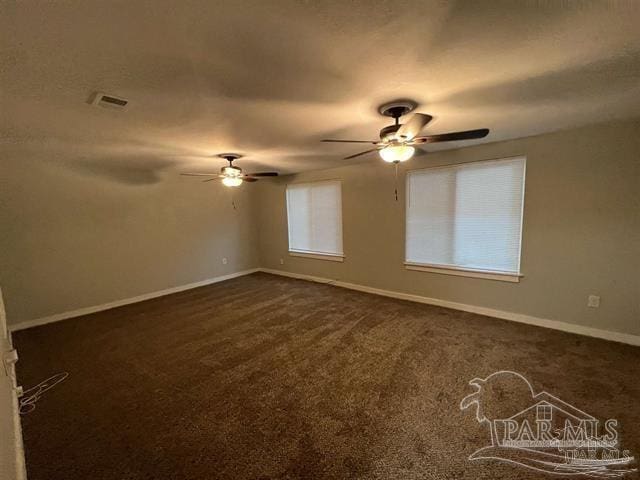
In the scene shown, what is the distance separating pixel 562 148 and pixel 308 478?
396cm

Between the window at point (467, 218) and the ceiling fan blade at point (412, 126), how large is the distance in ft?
6.36

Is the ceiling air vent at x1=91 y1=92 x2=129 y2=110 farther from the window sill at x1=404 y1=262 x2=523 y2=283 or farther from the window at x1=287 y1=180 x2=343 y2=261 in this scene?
the window sill at x1=404 y1=262 x2=523 y2=283

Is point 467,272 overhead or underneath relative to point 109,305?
overhead

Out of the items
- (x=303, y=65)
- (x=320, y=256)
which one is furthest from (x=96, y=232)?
(x=303, y=65)

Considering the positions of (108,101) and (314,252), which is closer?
(108,101)

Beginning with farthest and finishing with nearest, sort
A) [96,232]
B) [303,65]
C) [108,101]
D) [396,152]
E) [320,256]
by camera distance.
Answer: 1. [320,256]
2. [96,232]
3. [396,152]
4. [108,101]
5. [303,65]

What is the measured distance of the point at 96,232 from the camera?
13.9 feet

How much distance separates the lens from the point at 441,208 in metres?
3.82

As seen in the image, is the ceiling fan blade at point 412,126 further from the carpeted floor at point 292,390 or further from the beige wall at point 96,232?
the beige wall at point 96,232

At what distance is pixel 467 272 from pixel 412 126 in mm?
2532

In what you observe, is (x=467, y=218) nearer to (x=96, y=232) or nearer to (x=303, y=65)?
(x=303, y=65)

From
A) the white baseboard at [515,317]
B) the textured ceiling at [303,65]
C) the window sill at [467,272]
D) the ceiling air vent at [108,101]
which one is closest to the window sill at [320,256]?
the white baseboard at [515,317]

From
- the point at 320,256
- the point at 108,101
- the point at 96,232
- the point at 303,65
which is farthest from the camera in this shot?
the point at 320,256

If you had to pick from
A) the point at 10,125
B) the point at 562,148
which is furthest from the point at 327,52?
the point at 562,148
